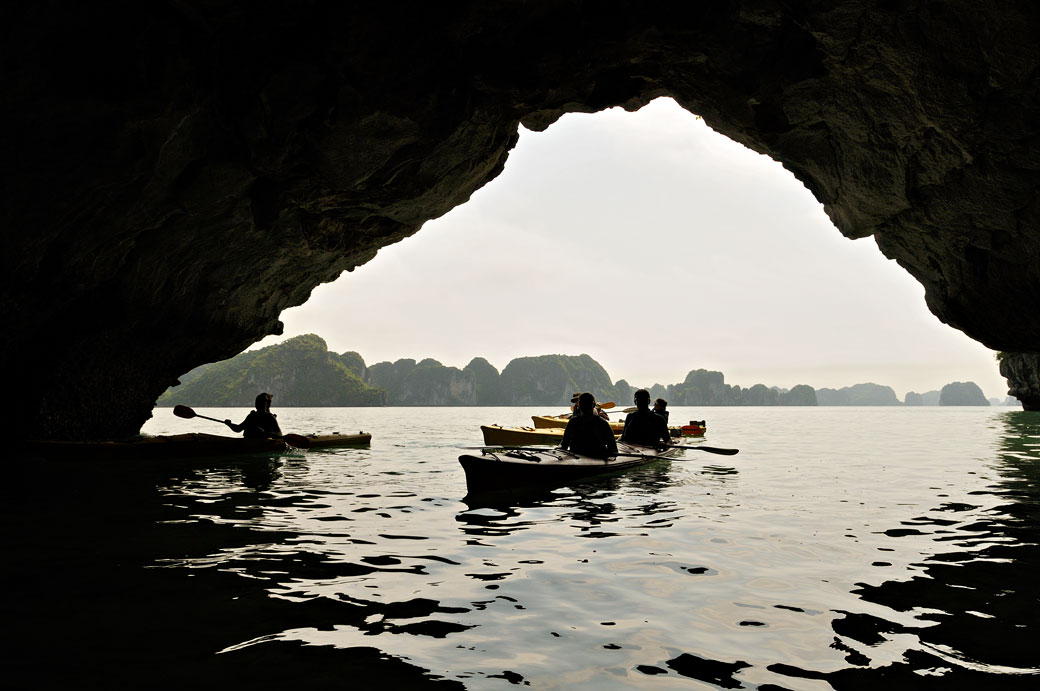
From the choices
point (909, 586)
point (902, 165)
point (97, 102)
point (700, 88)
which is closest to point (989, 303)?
point (902, 165)

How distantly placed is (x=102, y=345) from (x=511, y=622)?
13895 millimetres

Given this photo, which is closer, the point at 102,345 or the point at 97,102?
the point at 97,102

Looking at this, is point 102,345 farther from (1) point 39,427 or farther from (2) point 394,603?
(2) point 394,603

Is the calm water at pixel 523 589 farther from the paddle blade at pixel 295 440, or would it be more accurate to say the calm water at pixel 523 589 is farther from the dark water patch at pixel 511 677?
the paddle blade at pixel 295 440

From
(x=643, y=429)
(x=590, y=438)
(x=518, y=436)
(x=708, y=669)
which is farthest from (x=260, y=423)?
(x=708, y=669)

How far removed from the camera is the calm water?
337 cm

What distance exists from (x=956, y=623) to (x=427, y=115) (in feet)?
28.5

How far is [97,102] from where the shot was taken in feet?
28.1

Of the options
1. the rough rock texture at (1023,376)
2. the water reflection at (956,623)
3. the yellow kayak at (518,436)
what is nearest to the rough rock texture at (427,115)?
the water reflection at (956,623)

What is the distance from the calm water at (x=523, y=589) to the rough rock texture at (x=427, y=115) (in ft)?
14.4

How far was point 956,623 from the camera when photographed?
161 inches

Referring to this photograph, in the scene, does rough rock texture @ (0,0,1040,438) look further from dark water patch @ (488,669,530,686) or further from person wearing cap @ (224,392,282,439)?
dark water patch @ (488,669,530,686)

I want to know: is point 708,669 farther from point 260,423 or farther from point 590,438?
point 260,423

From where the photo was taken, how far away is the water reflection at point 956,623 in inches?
130
